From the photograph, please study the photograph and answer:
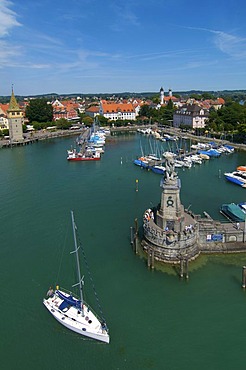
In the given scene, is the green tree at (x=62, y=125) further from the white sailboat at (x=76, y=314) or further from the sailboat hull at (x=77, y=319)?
the sailboat hull at (x=77, y=319)

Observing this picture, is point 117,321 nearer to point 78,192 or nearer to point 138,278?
point 138,278

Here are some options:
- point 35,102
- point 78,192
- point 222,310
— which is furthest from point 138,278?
point 35,102

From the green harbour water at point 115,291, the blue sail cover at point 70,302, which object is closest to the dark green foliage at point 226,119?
the green harbour water at point 115,291

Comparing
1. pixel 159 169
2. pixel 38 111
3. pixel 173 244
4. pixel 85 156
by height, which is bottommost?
pixel 173 244

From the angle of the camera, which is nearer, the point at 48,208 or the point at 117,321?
the point at 117,321

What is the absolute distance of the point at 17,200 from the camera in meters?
41.4

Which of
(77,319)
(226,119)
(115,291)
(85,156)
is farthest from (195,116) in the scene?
(77,319)

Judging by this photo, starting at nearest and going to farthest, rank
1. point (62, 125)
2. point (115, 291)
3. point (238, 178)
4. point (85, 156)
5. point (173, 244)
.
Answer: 1. point (115, 291)
2. point (173, 244)
3. point (238, 178)
4. point (85, 156)
5. point (62, 125)

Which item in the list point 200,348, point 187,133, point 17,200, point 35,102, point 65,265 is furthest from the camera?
point 35,102

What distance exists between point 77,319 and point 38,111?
323ft

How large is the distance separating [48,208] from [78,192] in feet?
22.1

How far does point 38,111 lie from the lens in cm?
10900

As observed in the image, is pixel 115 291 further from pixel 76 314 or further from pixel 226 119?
pixel 226 119

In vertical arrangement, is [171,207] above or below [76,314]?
above
